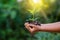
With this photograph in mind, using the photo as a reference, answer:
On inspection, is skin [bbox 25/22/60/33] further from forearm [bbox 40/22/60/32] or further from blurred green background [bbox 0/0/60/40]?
blurred green background [bbox 0/0/60/40]

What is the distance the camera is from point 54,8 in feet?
6.23

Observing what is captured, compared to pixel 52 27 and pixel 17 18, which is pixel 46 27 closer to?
pixel 52 27

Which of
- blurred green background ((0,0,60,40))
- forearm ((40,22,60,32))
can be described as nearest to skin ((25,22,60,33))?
forearm ((40,22,60,32))

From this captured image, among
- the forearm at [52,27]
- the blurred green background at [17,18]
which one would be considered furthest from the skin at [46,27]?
the blurred green background at [17,18]

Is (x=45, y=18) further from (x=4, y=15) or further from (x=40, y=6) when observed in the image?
(x=4, y=15)

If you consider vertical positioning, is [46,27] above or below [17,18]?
below

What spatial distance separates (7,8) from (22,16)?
0.14 m

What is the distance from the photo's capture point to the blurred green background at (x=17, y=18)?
1.81 meters

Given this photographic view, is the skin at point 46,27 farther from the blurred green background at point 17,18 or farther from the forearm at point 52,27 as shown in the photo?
the blurred green background at point 17,18

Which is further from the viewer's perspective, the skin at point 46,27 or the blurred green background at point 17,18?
the blurred green background at point 17,18

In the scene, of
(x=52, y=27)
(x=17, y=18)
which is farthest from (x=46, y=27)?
(x=17, y=18)

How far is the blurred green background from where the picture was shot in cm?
181

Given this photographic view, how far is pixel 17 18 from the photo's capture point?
184 centimetres

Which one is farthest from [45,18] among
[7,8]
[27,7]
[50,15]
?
[7,8]
